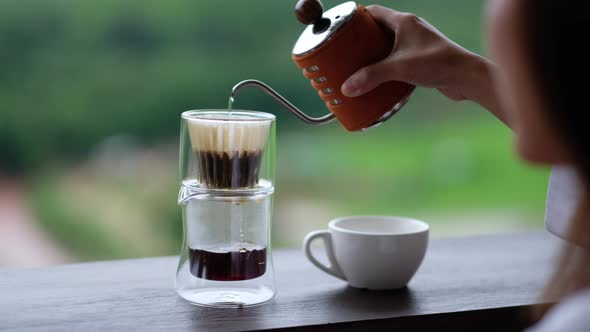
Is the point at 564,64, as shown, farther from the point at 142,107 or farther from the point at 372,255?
the point at 142,107

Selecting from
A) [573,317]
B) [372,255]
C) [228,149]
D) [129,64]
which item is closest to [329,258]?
[372,255]

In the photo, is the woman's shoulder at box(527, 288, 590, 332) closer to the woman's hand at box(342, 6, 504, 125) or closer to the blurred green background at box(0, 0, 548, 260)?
the woman's hand at box(342, 6, 504, 125)

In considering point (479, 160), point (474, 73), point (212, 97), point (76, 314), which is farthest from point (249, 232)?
point (479, 160)

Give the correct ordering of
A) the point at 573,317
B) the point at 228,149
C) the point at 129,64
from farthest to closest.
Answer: the point at 129,64 < the point at 228,149 < the point at 573,317

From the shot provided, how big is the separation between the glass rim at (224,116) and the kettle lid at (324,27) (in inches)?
3.2

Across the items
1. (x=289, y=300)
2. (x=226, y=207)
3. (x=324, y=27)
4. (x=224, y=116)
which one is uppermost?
(x=324, y=27)

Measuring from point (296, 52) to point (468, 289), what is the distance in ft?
1.16

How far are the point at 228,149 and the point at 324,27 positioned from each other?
0.17m

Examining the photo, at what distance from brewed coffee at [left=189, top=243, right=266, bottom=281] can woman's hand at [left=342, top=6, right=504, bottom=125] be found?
215 mm

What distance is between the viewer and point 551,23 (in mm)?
482

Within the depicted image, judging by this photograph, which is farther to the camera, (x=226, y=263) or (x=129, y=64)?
(x=129, y=64)

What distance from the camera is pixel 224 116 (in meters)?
0.87

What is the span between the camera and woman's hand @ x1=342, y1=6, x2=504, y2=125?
0.85 m

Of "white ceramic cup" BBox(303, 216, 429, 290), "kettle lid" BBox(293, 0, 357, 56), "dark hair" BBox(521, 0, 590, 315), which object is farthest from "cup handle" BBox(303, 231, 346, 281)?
"dark hair" BBox(521, 0, 590, 315)
